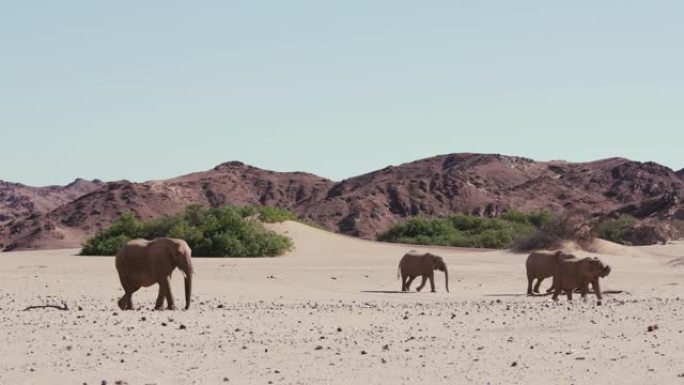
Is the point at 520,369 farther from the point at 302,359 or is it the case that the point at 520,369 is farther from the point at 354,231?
the point at 354,231

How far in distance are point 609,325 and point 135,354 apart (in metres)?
7.40

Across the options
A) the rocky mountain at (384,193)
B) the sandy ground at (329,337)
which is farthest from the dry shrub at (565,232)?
the rocky mountain at (384,193)

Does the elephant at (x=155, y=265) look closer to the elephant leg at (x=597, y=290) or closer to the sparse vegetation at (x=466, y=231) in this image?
the elephant leg at (x=597, y=290)

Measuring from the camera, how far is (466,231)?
211ft

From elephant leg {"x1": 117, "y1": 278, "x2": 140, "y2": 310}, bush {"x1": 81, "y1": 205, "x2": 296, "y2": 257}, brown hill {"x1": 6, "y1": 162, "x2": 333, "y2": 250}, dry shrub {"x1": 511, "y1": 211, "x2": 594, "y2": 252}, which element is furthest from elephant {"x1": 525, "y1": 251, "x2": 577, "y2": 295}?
brown hill {"x1": 6, "y1": 162, "x2": 333, "y2": 250}

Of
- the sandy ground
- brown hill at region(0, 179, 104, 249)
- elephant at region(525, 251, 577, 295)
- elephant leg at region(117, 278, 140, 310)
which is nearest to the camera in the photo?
the sandy ground

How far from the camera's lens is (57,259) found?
41.5 m

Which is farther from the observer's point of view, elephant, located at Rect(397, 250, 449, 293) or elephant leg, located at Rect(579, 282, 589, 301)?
elephant, located at Rect(397, 250, 449, 293)

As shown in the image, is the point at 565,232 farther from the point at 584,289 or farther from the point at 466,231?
the point at 466,231

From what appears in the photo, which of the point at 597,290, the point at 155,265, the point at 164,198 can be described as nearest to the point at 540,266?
the point at 597,290

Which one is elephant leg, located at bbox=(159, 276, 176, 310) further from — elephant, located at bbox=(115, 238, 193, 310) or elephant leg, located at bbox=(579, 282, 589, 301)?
elephant leg, located at bbox=(579, 282, 589, 301)

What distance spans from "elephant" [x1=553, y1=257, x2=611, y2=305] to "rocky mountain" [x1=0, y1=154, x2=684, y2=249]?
58999mm

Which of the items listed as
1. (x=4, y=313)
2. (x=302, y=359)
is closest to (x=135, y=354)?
(x=302, y=359)

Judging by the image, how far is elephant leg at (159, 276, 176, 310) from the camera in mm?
A: 19484
